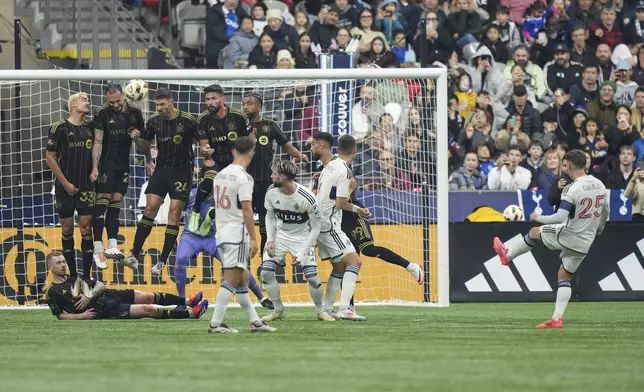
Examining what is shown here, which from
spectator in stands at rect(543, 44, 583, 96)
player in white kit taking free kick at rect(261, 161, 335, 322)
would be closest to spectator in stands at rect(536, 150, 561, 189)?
spectator in stands at rect(543, 44, 583, 96)

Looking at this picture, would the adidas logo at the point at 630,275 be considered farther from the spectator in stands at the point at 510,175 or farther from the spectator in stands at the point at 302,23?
the spectator in stands at the point at 302,23

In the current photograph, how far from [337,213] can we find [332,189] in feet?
1.02

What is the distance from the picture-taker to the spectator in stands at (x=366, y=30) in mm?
23031

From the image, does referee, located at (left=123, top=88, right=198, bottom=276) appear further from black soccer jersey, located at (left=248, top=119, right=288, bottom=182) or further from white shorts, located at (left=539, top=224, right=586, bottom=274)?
white shorts, located at (left=539, top=224, right=586, bottom=274)

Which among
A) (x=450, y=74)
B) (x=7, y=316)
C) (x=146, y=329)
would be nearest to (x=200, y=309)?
(x=146, y=329)

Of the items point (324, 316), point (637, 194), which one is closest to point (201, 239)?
point (324, 316)

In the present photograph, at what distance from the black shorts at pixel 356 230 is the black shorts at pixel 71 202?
11.4 feet

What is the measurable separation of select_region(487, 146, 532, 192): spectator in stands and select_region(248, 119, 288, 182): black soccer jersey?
5.67 metres

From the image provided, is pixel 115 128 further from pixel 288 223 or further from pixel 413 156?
pixel 413 156

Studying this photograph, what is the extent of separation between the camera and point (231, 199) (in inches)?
469

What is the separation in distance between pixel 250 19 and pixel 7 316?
937 cm

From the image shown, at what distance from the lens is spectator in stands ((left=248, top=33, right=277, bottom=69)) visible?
22.5 meters

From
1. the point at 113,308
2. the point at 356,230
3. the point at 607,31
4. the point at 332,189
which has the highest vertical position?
the point at 607,31

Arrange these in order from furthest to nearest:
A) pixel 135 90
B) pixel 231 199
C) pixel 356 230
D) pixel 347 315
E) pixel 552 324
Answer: pixel 135 90 < pixel 356 230 < pixel 347 315 < pixel 552 324 < pixel 231 199
